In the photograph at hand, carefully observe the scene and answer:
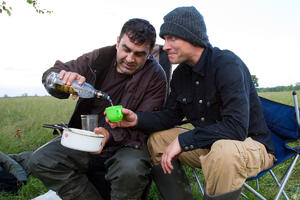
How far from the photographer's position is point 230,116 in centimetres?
213

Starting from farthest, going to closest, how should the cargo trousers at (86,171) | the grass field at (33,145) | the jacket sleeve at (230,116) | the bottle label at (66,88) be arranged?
the grass field at (33,145) → the bottle label at (66,88) → the cargo trousers at (86,171) → the jacket sleeve at (230,116)

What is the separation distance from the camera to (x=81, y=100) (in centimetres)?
298

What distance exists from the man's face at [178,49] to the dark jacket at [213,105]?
0.13 m

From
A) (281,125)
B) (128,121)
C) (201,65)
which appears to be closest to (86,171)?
(128,121)

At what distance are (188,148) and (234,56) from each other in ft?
2.84

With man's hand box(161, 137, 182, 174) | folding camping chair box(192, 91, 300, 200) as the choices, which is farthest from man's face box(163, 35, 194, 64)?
folding camping chair box(192, 91, 300, 200)

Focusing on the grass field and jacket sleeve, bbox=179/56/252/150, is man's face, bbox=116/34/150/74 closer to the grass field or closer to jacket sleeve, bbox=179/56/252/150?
jacket sleeve, bbox=179/56/252/150

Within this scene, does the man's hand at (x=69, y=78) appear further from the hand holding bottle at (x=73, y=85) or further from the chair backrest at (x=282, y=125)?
the chair backrest at (x=282, y=125)

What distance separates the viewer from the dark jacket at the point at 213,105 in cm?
213

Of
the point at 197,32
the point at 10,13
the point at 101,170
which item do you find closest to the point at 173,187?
the point at 101,170

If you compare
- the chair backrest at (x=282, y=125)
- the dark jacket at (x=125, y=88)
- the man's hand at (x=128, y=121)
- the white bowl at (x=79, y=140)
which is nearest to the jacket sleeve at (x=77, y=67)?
the dark jacket at (x=125, y=88)

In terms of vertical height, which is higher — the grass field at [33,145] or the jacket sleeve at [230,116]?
the jacket sleeve at [230,116]

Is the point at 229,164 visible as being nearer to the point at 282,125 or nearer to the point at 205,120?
the point at 205,120

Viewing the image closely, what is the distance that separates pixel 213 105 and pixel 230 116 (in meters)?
0.33
